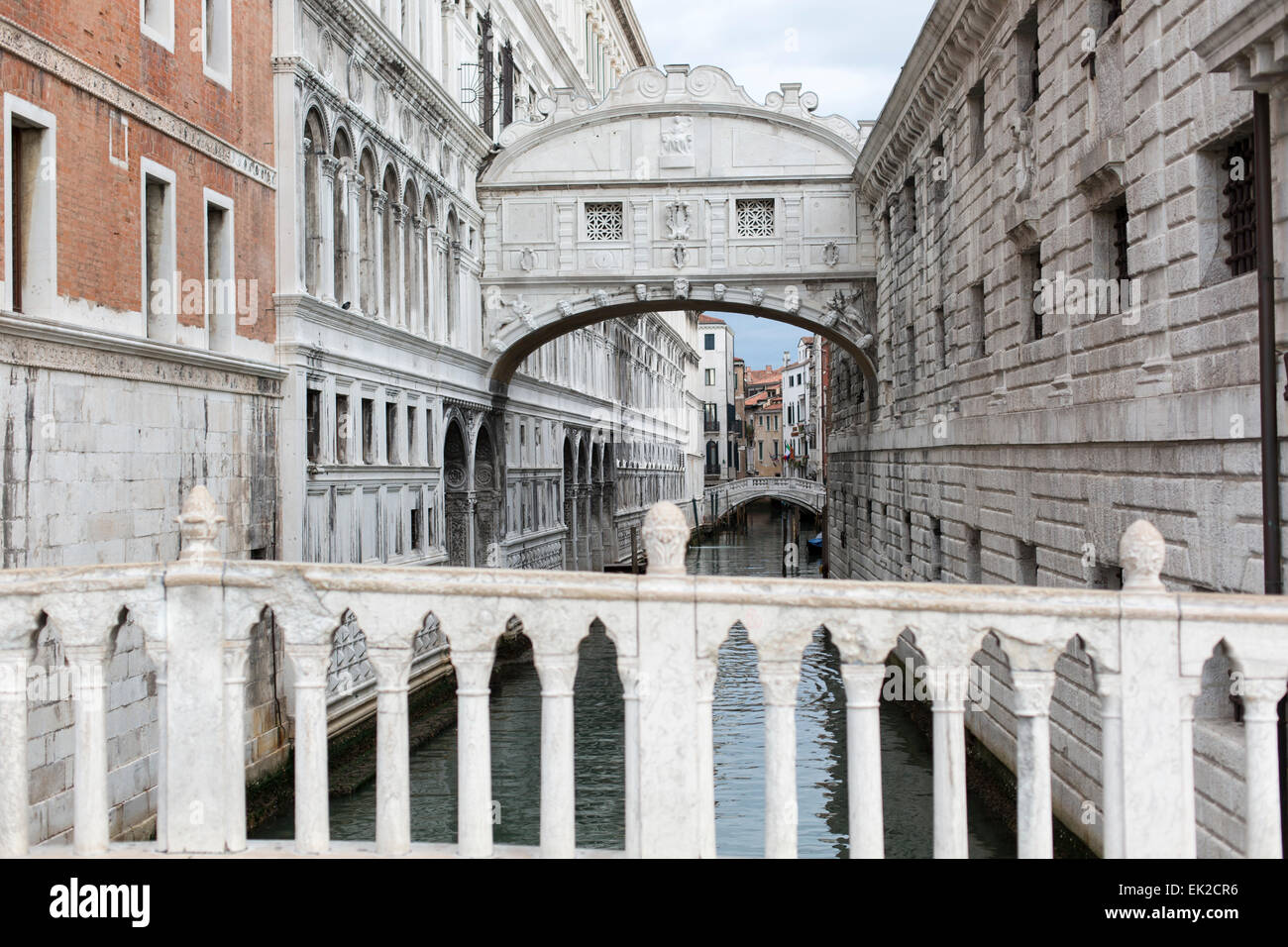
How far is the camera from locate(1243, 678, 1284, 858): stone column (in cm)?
408

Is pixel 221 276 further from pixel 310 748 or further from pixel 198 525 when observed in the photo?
pixel 310 748

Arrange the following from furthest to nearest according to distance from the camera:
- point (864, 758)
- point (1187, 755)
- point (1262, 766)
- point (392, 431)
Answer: point (392, 431) < point (864, 758) < point (1187, 755) < point (1262, 766)

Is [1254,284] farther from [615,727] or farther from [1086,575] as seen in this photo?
[615,727]

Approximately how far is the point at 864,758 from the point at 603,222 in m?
18.0

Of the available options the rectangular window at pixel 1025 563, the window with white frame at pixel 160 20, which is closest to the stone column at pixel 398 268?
the window with white frame at pixel 160 20

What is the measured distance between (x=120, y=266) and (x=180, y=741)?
673 centimetres

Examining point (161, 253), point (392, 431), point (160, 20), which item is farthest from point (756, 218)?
point (161, 253)

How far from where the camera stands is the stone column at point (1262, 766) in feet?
13.4

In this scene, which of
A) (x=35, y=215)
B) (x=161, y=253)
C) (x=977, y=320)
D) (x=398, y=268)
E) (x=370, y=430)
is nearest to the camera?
(x=35, y=215)

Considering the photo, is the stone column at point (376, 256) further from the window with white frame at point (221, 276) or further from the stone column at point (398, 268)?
the window with white frame at point (221, 276)

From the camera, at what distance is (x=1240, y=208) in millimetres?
7484

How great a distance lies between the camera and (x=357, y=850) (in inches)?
175

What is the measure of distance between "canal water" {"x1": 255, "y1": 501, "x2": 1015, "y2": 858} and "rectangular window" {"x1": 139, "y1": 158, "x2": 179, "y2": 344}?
434 centimetres
